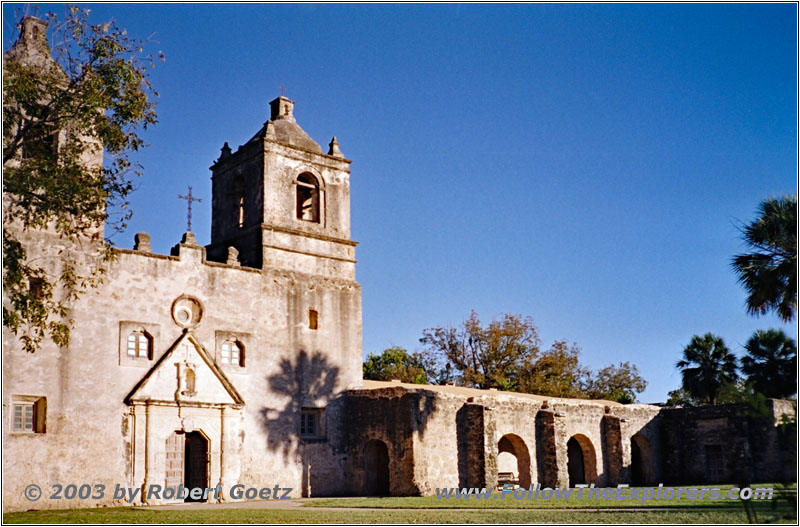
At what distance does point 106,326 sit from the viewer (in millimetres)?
20578

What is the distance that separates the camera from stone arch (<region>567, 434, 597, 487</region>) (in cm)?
2803

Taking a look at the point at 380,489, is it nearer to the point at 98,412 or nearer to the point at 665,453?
the point at 98,412

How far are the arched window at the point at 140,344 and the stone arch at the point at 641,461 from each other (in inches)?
653

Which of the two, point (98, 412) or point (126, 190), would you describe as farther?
point (98, 412)

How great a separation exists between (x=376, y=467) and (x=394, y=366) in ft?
70.0

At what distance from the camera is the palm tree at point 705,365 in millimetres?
34312

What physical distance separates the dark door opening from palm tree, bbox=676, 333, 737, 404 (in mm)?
20682

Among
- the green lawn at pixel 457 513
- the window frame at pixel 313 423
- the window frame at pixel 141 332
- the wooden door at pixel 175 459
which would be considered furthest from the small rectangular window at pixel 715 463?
the window frame at pixel 141 332

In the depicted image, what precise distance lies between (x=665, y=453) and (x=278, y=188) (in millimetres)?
15936

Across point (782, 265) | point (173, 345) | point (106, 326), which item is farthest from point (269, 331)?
point (782, 265)

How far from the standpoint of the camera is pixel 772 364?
31156 mm

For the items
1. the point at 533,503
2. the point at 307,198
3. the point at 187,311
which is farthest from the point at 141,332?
the point at 533,503

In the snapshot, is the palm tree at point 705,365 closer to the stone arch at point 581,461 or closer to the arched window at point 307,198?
the stone arch at point 581,461

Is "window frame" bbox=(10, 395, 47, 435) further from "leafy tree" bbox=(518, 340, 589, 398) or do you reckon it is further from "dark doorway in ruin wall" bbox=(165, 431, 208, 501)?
"leafy tree" bbox=(518, 340, 589, 398)
